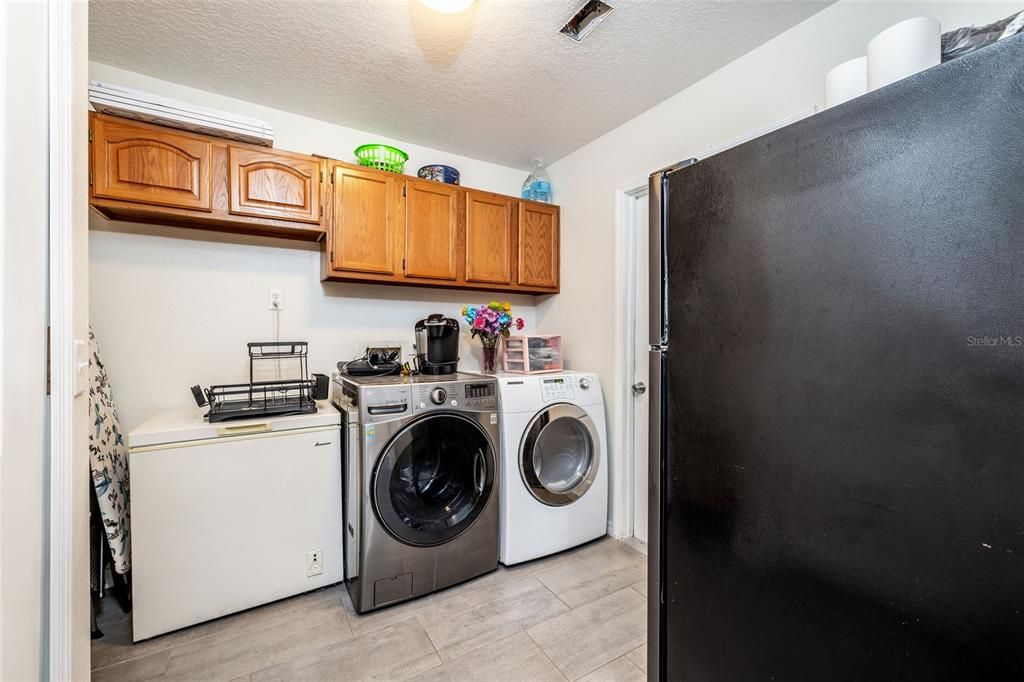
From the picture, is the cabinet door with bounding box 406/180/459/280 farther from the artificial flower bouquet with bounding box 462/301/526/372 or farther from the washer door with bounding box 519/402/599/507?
the washer door with bounding box 519/402/599/507

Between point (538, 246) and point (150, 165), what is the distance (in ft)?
6.80

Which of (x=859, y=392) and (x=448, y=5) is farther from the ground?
(x=448, y=5)

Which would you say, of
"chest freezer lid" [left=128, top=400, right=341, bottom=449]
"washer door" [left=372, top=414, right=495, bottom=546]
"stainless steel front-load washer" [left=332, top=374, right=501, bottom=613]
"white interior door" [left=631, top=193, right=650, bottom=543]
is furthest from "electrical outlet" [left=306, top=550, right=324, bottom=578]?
"white interior door" [left=631, top=193, right=650, bottom=543]

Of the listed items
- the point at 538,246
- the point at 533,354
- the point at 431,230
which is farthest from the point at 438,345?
the point at 538,246

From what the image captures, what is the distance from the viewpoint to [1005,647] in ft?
1.71

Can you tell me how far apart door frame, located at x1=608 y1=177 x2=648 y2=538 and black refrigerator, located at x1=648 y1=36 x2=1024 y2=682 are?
1633 mm

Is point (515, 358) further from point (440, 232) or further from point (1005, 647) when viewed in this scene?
point (1005, 647)

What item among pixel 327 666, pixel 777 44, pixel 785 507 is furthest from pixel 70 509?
pixel 777 44

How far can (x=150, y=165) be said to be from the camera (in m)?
1.86

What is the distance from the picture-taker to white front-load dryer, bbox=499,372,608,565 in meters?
2.22

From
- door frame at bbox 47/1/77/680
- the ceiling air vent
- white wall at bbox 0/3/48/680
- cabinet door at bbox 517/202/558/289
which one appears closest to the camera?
white wall at bbox 0/3/48/680

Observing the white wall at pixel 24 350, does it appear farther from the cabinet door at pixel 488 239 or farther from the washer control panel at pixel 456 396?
the cabinet door at pixel 488 239

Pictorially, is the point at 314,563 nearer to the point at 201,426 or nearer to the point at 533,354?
the point at 201,426

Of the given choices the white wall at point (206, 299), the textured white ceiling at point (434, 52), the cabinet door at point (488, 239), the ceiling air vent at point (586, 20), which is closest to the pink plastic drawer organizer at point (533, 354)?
the cabinet door at point (488, 239)
